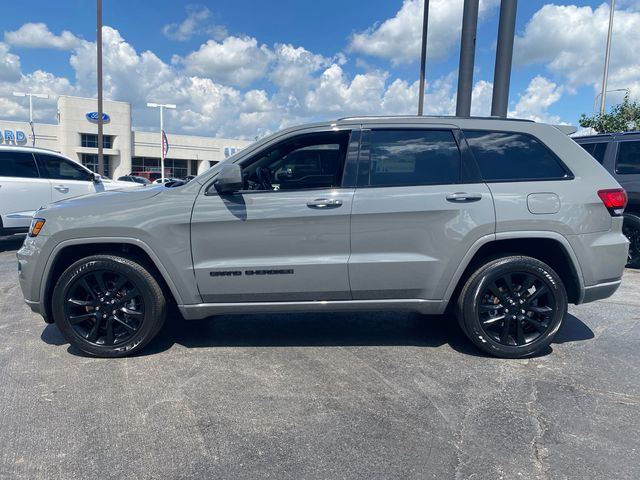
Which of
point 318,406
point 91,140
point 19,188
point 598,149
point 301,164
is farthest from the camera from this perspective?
point 91,140

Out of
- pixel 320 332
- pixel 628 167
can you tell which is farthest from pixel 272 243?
pixel 628 167

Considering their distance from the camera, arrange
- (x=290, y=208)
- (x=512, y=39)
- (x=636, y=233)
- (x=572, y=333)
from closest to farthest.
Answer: (x=290, y=208)
(x=572, y=333)
(x=636, y=233)
(x=512, y=39)

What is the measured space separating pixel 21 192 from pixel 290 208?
23.4 ft

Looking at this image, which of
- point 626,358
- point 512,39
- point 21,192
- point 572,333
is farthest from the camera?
point 512,39

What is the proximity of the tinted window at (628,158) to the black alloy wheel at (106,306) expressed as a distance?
7390 millimetres

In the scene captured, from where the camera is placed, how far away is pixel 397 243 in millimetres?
3740

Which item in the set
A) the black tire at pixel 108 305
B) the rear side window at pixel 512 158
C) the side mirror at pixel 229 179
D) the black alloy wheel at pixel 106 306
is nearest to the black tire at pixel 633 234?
the rear side window at pixel 512 158

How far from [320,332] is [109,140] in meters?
50.4

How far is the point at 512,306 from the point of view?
3.86 m

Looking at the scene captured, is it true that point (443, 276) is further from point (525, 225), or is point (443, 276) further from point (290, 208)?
point (290, 208)

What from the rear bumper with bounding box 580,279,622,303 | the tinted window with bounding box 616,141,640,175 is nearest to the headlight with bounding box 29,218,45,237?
the rear bumper with bounding box 580,279,622,303

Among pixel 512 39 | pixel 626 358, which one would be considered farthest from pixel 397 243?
pixel 512 39

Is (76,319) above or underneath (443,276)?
underneath

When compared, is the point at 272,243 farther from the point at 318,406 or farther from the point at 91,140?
the point at 91,140
